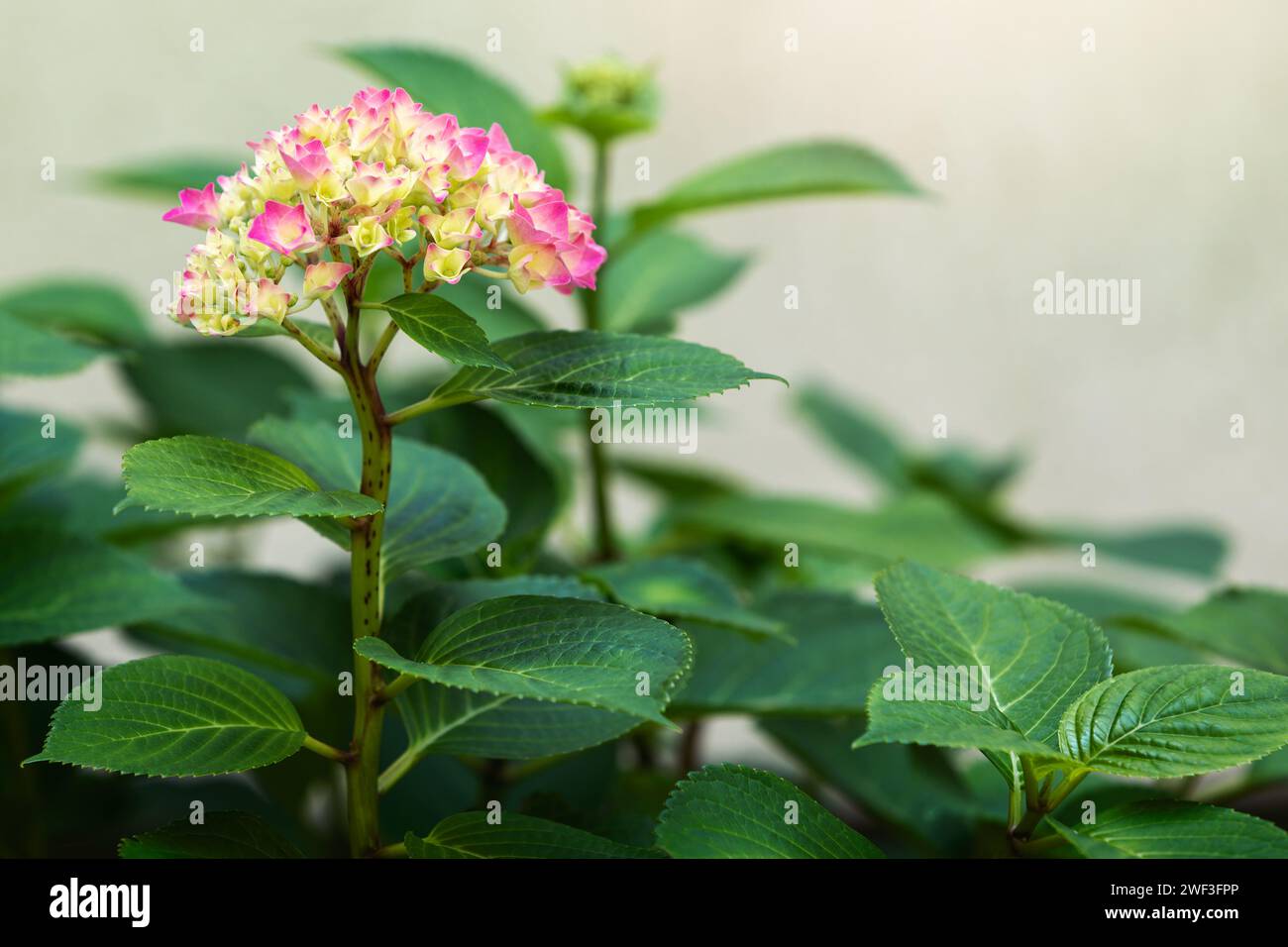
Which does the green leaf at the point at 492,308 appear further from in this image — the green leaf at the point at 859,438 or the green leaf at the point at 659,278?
the green leaf at the point at 859,438

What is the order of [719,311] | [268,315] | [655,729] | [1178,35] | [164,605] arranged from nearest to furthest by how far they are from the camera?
[268,315] → [164,605] → [655,729] → [1178,35] → [719,311]

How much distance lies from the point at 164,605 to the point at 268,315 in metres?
0.16

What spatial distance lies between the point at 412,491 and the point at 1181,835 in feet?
0.79

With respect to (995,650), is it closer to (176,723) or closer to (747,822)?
(747,822)

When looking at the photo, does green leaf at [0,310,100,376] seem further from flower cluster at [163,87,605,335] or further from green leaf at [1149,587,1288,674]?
green leaf at [1149,587,1288,674]

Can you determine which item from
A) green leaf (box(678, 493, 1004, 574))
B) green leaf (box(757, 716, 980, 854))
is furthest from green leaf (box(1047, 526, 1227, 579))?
green leaf (box(757, 716, 980, 854))

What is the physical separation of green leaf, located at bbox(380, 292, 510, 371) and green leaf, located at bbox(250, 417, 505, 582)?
0.26ft

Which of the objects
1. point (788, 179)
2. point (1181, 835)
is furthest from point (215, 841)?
point (788, 179)

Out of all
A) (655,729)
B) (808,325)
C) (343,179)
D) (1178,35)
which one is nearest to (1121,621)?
(655,729)

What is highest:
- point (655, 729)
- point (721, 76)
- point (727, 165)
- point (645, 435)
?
point (721, 76)

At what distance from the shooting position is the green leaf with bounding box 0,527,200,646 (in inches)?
15.4

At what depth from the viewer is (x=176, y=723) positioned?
1.00 feet

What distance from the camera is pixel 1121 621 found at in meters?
0.44
